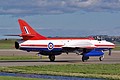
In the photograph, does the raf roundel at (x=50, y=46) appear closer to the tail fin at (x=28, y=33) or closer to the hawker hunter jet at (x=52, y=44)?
the hawker hunter jet at (x=52, y=44)

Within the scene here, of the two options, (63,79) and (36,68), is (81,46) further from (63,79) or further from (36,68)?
(63,79)

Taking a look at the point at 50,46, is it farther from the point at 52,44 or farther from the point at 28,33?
the point at 28,33

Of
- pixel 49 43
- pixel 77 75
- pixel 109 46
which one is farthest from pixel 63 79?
pixel 109 46

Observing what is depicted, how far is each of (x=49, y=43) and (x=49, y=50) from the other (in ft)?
3.00

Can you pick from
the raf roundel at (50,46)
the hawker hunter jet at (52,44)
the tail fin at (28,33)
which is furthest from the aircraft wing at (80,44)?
the tail fin at (28,33)

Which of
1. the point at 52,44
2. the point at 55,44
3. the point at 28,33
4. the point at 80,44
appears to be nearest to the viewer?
the point at 28,33

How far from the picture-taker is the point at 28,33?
5622 centimetres

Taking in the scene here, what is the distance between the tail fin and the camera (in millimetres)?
55906

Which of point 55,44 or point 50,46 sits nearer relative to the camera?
point 50,46

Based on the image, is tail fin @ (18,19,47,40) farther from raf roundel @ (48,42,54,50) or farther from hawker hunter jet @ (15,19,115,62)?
raf roundel @ (48,42,54,50)

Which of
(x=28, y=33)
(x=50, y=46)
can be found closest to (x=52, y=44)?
(x=50, y=46)

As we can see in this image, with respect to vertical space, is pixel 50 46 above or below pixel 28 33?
below

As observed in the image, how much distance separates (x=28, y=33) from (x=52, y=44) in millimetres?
3325

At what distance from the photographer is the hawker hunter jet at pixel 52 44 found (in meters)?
55.5
